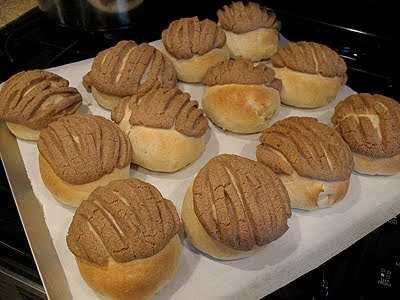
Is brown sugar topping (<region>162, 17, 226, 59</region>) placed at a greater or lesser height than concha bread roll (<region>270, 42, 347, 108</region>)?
greater

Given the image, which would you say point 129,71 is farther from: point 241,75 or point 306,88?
point 306,88

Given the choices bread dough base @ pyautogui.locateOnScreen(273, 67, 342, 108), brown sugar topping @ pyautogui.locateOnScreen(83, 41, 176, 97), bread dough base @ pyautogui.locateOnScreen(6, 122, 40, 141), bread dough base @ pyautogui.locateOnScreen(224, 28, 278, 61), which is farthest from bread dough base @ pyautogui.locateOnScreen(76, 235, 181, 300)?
bread dough base @ pyautogui.locateOnScreen(224, 28, 278, 61)

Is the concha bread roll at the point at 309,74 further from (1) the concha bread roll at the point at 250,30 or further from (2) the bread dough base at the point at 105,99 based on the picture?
(2) the bread dough base at the point at 105,99

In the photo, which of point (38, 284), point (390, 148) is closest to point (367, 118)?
point (390, 148)

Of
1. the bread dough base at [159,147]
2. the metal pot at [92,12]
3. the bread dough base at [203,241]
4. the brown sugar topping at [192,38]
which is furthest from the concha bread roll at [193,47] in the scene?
the bread dough base at [203,241]

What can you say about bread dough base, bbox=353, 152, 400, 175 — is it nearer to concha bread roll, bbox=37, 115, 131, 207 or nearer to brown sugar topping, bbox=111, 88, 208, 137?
brown sugar topping, bbox=111, 88, 208, 137
